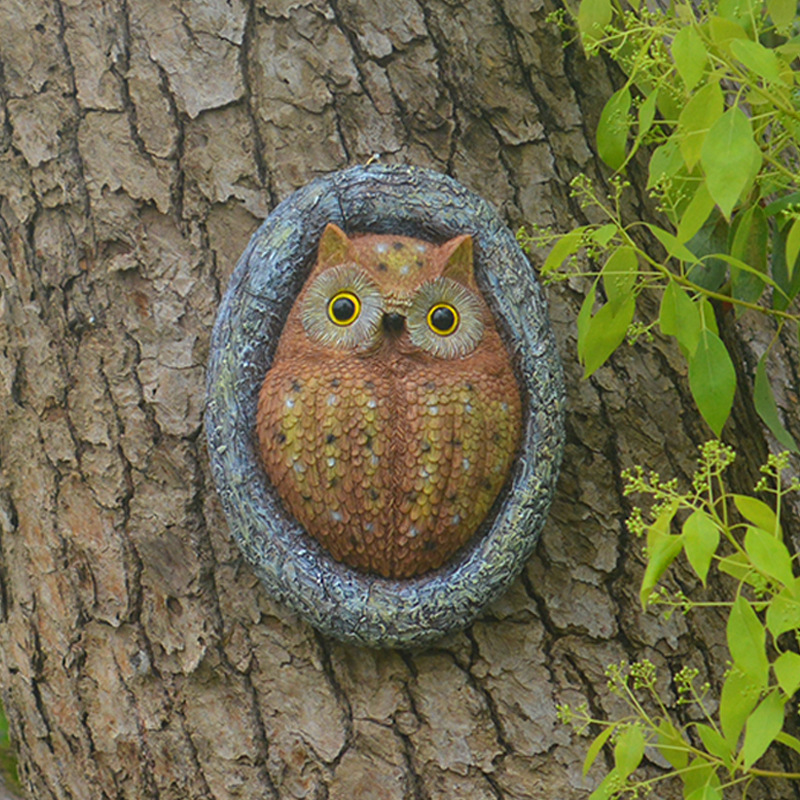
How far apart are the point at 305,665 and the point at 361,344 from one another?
0.44m

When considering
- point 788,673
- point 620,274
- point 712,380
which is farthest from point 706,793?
point 620,274

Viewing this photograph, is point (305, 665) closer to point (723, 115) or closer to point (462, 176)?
point (462, 176)

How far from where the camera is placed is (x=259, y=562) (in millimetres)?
1274

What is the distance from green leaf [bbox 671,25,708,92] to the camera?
2.86ft

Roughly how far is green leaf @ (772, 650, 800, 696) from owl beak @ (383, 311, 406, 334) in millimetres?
597

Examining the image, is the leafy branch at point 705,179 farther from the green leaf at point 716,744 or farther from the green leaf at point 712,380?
the green leaf at point 716,744

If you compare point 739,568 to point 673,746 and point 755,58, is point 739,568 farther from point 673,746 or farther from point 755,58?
point 755,58

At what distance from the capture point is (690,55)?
2.86 ft

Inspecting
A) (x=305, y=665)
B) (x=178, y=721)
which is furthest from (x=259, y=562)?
(x=178, y=721)

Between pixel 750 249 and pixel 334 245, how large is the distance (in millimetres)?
508

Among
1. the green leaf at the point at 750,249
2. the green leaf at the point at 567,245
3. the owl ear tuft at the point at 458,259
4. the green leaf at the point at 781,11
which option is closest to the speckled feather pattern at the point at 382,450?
the owl ear tuft at the point at 458,259

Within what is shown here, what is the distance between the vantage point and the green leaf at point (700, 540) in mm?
832

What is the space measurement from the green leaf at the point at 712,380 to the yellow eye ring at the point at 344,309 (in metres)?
0.44

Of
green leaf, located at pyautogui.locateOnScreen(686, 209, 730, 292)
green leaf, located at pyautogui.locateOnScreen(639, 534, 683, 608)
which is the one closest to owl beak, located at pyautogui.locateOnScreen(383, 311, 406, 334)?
green leaf, located at pyautogui.locateOnScreen(686, 209, 730, 292)
